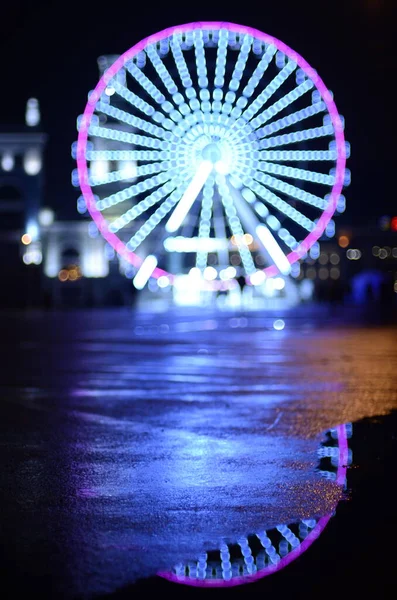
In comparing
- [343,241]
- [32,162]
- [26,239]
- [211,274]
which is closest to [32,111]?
[32,162]

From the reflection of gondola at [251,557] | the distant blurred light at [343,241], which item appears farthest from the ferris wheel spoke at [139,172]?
the distant blurred light at [343,241]

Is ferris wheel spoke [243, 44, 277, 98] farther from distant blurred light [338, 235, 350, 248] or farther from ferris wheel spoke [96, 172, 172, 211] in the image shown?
distant blurred light [338, 235, 350, 248]

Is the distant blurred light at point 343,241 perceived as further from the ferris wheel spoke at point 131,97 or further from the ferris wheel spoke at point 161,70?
the ferris wheel spoke at point 161,70

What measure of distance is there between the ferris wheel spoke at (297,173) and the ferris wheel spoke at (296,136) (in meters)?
0.55

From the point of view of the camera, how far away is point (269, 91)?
2881 cm

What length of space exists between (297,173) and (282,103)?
2.03 m

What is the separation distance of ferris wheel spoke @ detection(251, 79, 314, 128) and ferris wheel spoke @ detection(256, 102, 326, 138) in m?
0.23

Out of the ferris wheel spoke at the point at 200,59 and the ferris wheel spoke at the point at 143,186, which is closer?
the ferris wheel spoke at the point at 200,59

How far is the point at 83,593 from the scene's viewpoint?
3602 mm

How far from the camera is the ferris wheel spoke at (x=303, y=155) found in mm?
28703

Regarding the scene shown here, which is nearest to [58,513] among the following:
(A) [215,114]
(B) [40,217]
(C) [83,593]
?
(C) [83,593]

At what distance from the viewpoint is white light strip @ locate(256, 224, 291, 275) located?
100ft

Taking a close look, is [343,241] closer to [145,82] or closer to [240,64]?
[240,64]

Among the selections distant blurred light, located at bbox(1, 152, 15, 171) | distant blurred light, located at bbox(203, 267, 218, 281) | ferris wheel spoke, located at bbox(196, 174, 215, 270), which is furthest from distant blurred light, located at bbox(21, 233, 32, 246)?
ferris wheel spoke, located at bbox(196, 174, 215, 270)
